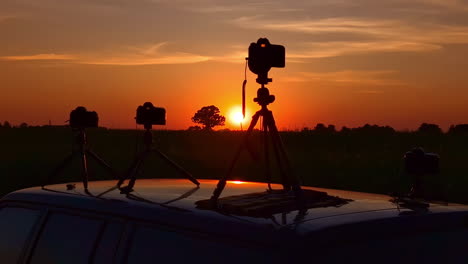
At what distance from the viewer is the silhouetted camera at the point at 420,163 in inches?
169

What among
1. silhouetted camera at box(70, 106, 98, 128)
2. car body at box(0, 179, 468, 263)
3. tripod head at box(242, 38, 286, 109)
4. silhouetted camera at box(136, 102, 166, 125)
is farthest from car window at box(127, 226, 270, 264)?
silhouetted camera at box(70, 106, 98, 128)

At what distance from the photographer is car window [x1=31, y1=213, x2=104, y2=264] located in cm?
372

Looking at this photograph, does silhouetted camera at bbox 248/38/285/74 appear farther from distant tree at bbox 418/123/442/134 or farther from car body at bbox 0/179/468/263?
distant tree at bbox 418/123/442/134

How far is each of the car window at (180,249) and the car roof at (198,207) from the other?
0.18 feet

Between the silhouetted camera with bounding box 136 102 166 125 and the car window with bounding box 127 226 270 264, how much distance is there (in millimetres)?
1432

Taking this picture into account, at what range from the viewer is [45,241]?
13.2ft

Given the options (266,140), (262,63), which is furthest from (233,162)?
(262,63)

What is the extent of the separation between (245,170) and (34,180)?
7709mm

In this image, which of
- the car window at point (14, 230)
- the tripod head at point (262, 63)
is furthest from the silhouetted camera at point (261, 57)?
the car window at point (14, 230)

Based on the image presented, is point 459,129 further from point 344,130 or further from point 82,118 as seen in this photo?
point 82,118

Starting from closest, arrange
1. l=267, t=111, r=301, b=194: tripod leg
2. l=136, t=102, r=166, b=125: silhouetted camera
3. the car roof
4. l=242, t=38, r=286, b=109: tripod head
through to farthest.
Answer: the car roof < l=267, t=111, r=301, b=194: tripod leg < l=242, t=38, r=286, b=109: tripod head < l=136, t=102, r=166, b=125: silhouetted camera

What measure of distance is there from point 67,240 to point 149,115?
3.92 feet

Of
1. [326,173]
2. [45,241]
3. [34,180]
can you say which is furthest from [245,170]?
[45,241]

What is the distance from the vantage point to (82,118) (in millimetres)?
5348
